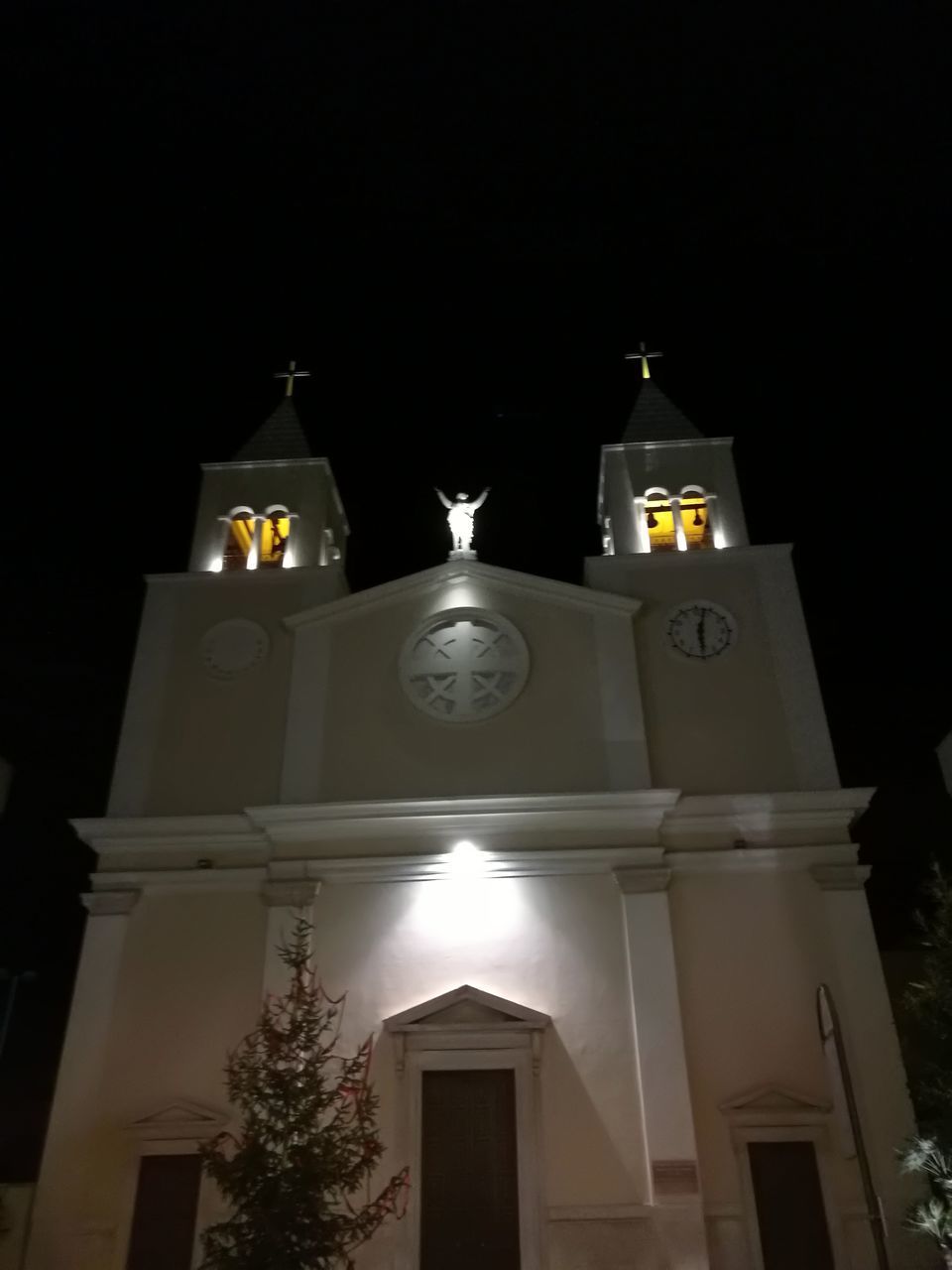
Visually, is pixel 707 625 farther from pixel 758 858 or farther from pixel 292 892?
pixel 292 892

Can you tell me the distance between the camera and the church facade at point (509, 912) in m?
11.8

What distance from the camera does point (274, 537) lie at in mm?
18609

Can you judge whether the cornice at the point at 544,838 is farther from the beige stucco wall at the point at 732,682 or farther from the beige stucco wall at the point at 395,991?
the beige stucco wall at the point at 732,682

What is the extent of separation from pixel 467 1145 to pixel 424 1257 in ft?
4.02

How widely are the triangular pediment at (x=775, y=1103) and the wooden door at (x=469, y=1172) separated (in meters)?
2.67

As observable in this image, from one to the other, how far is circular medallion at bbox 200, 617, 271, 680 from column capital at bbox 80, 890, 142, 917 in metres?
3.66

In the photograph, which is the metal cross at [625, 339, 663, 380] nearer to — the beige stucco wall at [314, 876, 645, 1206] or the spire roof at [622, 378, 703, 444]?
the spire roof at [622, 378, 703, 444]

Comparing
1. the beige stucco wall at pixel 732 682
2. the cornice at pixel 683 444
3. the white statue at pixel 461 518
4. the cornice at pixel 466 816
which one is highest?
the cornice at pixel 683 444

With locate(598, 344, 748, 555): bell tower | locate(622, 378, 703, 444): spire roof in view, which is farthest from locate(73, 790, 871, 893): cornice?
locate(622, 378, 703, 444): spire roof

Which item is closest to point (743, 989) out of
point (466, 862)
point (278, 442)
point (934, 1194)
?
point (934, 1194)

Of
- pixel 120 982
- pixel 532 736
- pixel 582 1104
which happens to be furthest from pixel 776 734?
pixel 120 982

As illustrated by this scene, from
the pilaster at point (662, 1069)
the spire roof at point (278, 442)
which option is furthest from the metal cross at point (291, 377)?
the pilaster at point (662, 1069)

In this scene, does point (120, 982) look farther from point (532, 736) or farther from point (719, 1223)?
point (719, 1223)

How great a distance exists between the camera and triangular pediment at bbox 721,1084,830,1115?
11.9 metres
